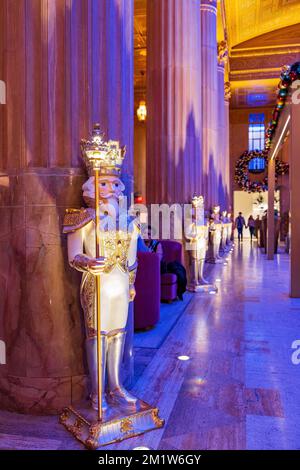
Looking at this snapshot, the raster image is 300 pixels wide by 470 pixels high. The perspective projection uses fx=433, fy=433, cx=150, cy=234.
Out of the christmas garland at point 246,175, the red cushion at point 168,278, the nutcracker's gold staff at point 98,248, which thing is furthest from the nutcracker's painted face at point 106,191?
the christmas garland at point 246,175

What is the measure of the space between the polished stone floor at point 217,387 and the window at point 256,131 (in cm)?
2444

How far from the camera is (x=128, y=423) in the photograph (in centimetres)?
270

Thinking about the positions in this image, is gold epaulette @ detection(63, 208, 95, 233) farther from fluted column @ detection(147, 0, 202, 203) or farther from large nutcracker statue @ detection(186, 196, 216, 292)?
fluted column @ detection(147, 0, 202, 203)

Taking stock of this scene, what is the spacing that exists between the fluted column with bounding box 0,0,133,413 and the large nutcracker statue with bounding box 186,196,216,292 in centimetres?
477

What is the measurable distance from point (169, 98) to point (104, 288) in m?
6.87

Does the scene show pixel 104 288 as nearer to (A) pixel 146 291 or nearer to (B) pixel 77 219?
(B) pixel 77 219

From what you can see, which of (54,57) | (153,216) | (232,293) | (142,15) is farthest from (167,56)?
(142,15)

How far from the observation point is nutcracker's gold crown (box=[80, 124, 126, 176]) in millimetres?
2671

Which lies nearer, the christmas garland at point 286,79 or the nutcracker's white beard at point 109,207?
the nutcracker's white beard at point 109,207

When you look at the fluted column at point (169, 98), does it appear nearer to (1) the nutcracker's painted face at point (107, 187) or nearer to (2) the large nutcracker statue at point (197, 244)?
A: (2) the large nutcracker statue at point (197, 244)

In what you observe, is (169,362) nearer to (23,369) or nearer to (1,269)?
(23,369)

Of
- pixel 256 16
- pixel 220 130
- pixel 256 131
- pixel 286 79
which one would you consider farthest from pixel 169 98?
pixel 256 131

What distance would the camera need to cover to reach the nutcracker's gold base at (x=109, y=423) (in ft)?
8.48

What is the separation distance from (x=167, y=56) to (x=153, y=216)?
10.8ft
